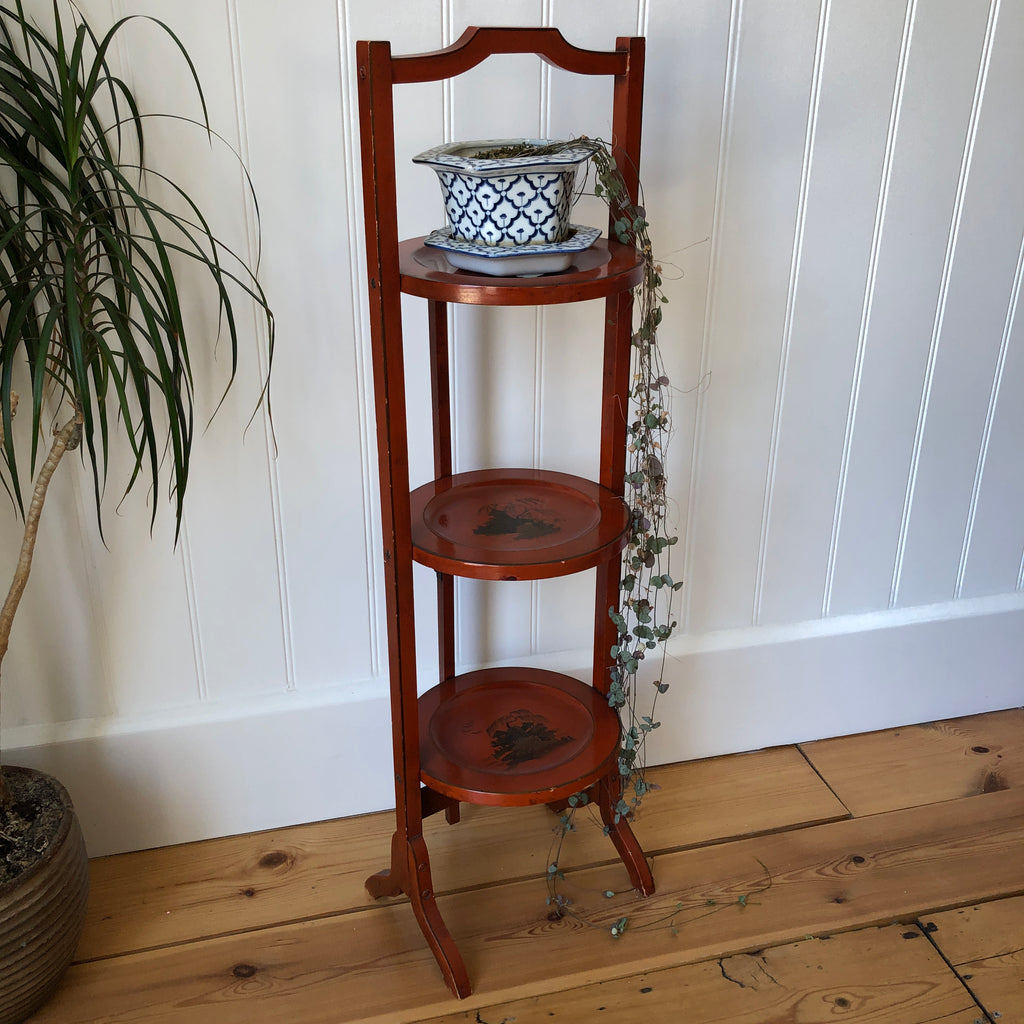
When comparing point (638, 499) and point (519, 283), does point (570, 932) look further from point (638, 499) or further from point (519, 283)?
point (519, 283)

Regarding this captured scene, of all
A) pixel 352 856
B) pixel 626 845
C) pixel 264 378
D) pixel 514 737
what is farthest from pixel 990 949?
pixel 264 378

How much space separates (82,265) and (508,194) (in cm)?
53

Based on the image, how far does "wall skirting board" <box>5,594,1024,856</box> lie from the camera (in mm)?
1649

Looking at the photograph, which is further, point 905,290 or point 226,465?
point 905,290

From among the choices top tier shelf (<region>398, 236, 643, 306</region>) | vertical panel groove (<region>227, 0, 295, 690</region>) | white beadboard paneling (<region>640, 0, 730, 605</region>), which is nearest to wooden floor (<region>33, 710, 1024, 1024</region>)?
vertical panel groove (<region>227, 0, 295, 690</region>)

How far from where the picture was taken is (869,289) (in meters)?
1.71

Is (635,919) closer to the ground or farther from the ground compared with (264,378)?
closer to the ground

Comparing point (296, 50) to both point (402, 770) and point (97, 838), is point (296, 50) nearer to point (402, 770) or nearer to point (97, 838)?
point (402, 770)

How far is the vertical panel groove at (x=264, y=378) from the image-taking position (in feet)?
4.42

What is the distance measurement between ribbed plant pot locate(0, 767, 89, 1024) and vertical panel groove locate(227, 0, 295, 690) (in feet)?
1.31

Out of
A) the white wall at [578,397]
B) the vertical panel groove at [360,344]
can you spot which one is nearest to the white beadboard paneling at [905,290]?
the white wall at [578,397]

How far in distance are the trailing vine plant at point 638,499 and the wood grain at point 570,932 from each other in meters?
0.05

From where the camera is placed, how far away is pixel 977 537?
196cm

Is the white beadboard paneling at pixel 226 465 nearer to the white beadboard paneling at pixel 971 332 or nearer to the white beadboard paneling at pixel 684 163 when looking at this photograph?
the white beadboard paneling at pixel 684 163
